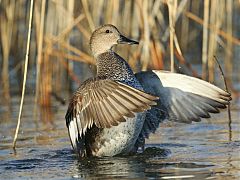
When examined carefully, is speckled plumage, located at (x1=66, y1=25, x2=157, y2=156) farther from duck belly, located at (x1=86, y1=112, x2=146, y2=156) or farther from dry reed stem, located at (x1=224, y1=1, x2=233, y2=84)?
dry reed stem, located at (x1=224, y1=1, x2=233, y2=84)

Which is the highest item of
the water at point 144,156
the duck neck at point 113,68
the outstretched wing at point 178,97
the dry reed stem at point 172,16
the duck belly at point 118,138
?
the dry reed stem at point 172,16

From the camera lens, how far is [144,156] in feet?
19.3

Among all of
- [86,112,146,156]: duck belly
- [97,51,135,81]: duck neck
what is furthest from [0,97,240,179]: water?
[97,51,135,81]: duck neck

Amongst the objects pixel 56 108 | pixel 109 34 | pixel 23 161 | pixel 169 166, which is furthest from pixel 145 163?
pixel 56 108

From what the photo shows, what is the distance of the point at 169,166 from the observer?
5227 millimetres

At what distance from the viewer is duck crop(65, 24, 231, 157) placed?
5.22 meters

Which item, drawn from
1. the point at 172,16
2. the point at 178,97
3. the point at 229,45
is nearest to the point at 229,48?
the point at 229,45

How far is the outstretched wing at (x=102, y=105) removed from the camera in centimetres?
510

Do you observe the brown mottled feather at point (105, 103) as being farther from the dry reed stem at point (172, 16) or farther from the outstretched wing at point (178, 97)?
the dry reed stem at point (172, 16)

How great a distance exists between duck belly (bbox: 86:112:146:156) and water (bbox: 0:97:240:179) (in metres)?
0.10

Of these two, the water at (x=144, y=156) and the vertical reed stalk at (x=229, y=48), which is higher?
the vertical reed stalk at (x=229, y=48)

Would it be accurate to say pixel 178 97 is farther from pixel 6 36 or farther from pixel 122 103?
pixel 6 36

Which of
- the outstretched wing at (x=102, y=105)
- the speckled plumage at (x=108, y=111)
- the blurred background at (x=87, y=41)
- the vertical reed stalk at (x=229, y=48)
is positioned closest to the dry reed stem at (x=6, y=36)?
the blurred background at (x=87, y=41)

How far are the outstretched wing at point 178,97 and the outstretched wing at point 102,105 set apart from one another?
0.84 m
